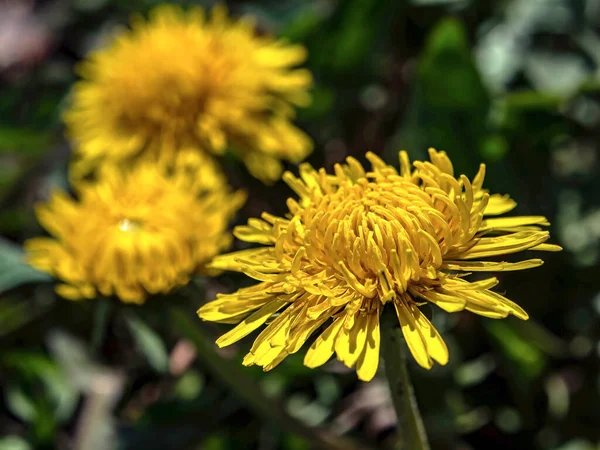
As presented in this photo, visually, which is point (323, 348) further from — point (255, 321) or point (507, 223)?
point (507, 223)

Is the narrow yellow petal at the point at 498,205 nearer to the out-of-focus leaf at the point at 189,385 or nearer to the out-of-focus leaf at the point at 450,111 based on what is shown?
the out-of-focus leaf at the point at 450,111

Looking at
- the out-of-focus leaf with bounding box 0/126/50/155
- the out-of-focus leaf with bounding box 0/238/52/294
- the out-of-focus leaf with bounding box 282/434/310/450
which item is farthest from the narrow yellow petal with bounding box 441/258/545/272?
the out-of-focus leaf with bounding box 0/126/50/155

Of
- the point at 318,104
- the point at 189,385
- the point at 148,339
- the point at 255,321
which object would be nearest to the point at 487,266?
the point at 255,321

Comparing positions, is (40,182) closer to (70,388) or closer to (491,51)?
(70,388)

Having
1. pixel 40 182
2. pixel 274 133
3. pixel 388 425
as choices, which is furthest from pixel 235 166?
pixel 388 425

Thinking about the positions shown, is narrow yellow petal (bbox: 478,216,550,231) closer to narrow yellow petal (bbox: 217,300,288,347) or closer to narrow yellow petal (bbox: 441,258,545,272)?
narrow yellow petal (bbox: 441,258,545,272)

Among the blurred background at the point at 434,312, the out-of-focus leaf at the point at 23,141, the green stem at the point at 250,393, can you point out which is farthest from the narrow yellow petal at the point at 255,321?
the out-of-focus leaf at the point at 23,141
